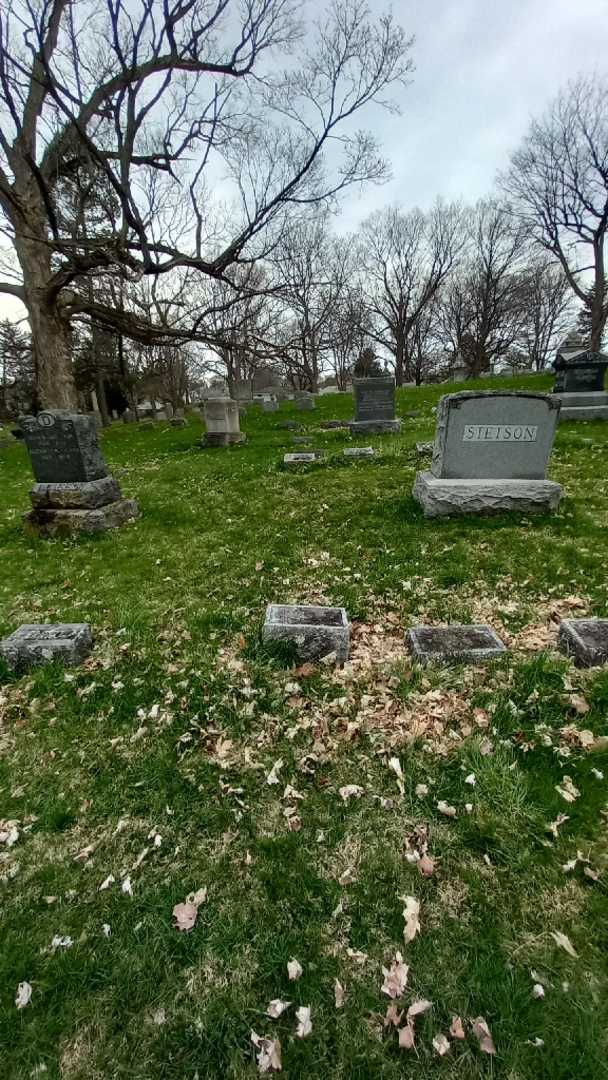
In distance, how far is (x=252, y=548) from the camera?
5867mm

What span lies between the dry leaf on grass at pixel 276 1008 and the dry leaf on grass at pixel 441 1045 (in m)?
0.55

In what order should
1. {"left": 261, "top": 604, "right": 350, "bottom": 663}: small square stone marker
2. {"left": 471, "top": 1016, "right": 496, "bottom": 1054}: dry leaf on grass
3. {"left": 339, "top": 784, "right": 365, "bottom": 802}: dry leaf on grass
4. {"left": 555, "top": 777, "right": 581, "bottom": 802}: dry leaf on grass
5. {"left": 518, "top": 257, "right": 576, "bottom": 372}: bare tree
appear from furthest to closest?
{"left": 518, "top": 257, "right": 576, "bottom": 372}: bare tree, {"left": 261, "top": 604, "right": 350, "bottom": 663}: small square stone marker, {"left": 339, "top": 784, "right": 365, "bottom": 802}: dry leaf on grass, {"left": 555, "top": 777, "right": 581, "bottom": 802}: dry leaf on grass, {"left": 471, "top": 1016, "right": 496, "bottom": 1054}: dry leaf on grass

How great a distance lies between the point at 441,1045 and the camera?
5.06ft

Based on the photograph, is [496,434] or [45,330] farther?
[45,330]

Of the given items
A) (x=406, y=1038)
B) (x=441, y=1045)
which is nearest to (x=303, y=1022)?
(x=406, y=1038)

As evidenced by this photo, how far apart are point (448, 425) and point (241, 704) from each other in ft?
15.4

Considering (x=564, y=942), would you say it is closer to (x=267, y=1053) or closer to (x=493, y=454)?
(x=267, y=1053)

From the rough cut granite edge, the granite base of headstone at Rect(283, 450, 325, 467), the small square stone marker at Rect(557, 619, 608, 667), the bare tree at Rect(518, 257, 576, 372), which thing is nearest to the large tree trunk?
the granite base of headstone at Rect(283, 450, 325, 467)

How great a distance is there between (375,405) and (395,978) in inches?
509

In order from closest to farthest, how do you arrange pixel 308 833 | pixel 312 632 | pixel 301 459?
1. pixel 308 833
2. pixel 312 632
3. pixel 301 459

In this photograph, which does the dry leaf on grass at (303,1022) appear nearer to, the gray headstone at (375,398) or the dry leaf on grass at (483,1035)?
the dry leaf on grass at (483,1035)

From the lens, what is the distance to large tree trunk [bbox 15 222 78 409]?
520 inches

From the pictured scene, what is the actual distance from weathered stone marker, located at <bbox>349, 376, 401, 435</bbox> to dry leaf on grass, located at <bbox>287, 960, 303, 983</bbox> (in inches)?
493

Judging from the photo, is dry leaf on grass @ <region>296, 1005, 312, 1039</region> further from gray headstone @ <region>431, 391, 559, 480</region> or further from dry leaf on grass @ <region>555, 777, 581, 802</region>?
gray headstone @ <region>431, 391, 559, 480</region>
